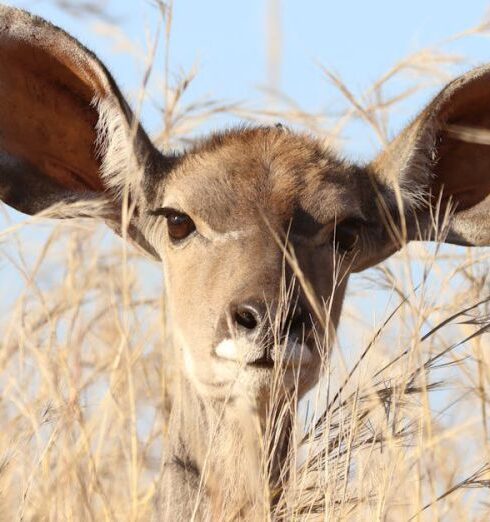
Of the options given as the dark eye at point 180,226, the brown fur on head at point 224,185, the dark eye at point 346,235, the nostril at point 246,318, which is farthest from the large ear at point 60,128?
the nostril at point 246,318

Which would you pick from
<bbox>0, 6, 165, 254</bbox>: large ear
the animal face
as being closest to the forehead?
the animal face

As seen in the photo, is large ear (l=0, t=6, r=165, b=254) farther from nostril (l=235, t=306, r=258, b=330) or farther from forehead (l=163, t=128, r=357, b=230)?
nostril (l=235, t=306, r=258, b=330)

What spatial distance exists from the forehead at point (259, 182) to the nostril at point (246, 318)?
66 centimetres

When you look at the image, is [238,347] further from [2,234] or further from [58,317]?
[58,317]

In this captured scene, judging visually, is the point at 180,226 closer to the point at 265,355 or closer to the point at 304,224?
the point at 304,224

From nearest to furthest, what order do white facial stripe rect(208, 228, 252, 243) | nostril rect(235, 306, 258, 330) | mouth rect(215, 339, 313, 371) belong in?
mouth rect(215, 339, 313, 371) → nostril rect(235, 306, 258, 330) → white facial stripe rect(208, 228, 252, 243)

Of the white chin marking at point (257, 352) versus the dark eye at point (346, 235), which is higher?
the dark eye at point (346, 235)

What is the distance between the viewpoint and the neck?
480 centimetres

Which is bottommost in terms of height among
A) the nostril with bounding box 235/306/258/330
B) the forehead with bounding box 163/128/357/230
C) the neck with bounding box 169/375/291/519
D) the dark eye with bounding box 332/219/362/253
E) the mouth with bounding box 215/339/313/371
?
the neck with bounding box 169/375/291/519

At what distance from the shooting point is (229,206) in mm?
5441

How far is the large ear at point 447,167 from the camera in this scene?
5.70m

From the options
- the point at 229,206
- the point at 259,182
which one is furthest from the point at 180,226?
the point at 259,182

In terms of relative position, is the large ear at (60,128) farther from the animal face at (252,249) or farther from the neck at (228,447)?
the neck at (228,447)

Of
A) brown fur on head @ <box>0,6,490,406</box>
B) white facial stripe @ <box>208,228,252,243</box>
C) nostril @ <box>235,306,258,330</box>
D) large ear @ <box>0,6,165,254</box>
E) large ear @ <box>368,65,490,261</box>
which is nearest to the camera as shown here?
nostril @ <box>235,306,258,330</box>
